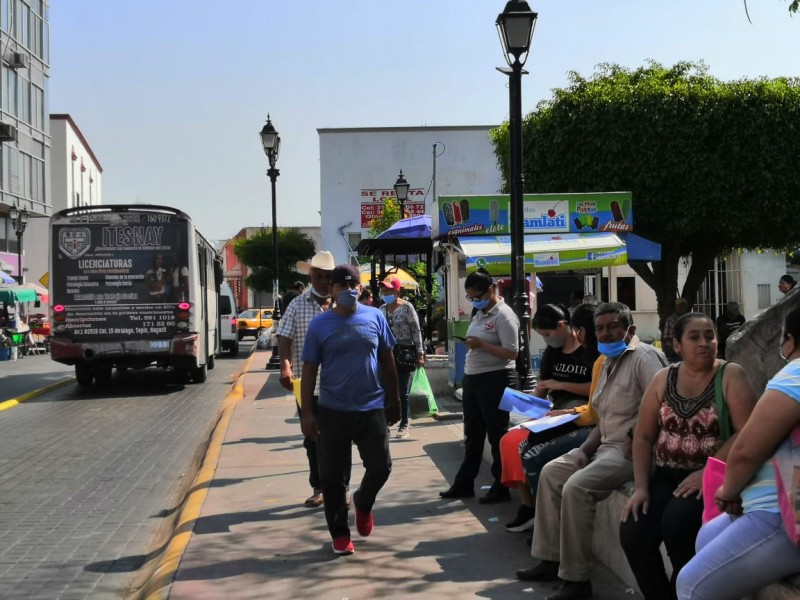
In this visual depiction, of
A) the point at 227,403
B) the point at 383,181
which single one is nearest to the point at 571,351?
the point at 227,403

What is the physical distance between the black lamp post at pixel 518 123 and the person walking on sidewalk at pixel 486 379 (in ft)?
4.93

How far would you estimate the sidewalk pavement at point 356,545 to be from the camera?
17.1 feet

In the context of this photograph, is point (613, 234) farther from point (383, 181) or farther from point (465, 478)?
point (383, 181)

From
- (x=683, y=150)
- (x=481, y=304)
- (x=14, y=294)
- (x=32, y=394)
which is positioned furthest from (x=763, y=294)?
(x=481, y=304)

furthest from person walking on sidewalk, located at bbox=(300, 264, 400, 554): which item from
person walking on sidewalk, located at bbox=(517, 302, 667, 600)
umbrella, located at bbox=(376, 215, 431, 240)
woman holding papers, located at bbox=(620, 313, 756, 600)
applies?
umbrella, located at bbox=(376, 215, 431, 240)

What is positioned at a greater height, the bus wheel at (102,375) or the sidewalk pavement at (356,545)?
the bus wheel at (102,375)

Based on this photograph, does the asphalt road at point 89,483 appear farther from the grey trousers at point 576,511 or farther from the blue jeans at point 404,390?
the grey trousers at point 576,511

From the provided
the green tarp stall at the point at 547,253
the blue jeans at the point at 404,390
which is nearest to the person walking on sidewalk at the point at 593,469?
the blue jeans at the point at 404,390

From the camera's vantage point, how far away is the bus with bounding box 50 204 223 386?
56.3 ft

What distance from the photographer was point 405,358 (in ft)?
34.3

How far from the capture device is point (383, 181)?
194ft

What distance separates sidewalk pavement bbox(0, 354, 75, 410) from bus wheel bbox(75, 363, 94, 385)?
0.68m

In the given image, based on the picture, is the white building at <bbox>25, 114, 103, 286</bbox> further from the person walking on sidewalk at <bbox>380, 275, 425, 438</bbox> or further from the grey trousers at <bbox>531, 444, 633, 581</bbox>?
the grey trousers at <bbox>531, 444, 633, 581</bbox>

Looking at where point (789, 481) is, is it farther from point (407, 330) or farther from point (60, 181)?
point (60, 181)
